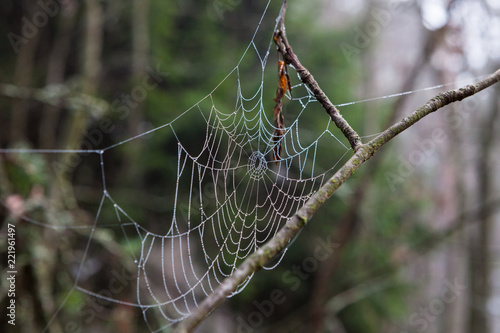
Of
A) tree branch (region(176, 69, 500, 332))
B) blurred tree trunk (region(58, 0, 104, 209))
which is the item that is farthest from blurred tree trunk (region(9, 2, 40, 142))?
tree branch (region(176, 69, 500, 332))

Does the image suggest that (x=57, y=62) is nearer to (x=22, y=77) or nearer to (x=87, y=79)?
(x=22, y=77)

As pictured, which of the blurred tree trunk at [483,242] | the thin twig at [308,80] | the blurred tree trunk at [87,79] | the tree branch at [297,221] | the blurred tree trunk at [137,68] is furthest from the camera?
the blurred tree trunk at [483,242]

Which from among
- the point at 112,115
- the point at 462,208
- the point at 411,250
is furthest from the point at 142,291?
the point at 462,208

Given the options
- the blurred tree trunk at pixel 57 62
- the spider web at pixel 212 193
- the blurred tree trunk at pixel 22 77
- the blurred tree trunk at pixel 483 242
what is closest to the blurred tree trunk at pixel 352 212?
the spider web at pixel 212 193

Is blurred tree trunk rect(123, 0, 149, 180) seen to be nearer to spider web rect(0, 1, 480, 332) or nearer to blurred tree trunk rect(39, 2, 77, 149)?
spider web rect(0, 1, 480, 332)

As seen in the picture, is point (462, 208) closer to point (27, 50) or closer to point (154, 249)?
point (154, 249)

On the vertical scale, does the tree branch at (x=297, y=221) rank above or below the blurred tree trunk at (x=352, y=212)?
below

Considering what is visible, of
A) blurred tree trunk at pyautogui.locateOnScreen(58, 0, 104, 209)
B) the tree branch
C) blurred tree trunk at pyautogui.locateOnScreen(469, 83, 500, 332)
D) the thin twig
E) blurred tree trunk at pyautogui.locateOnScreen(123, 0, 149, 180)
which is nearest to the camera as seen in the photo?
the tree branch

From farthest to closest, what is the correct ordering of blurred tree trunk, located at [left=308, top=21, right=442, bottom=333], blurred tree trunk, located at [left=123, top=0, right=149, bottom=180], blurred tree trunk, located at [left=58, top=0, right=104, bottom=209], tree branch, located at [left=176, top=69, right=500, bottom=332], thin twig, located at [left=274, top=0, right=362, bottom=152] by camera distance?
blurred tree trunk, located at [left=123, top=0, right=149, bottom=180], blurred tree trunk, located at [left=308, top=21, right=442, bottom=333], blurred tree trunk, located at [left=58, top=0, right=104, bottom=209], thin twig, located at [left=274, top=0, right=362, bottom=152], tree branch, located at [left=176, top=69, right=500, bottom=332]

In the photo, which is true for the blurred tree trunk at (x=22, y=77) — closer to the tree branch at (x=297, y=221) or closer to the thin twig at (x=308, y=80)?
the thin twig at (x=308, y=80)

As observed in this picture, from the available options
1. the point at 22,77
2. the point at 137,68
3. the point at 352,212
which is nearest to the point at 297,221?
the point at 352,212
